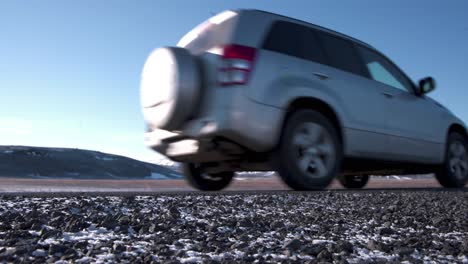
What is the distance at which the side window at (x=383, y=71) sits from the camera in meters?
5.52

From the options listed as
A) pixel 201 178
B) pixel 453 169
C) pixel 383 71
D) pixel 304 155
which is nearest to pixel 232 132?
pixel 304 155

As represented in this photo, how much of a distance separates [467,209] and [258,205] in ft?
4.37

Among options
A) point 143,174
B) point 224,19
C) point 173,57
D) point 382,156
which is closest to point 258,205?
point 173,57

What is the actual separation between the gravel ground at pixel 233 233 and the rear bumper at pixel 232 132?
3.90ft

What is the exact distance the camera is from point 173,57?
4.27 m

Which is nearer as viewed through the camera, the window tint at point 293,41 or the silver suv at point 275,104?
the silver suv at point 275,104

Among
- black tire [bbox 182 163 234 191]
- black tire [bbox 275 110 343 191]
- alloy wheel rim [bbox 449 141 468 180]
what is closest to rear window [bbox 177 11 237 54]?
black tire [bbox 275 110 343 191]

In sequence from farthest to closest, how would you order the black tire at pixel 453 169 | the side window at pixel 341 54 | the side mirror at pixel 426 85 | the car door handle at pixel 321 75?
the black tire at pixel 453 169, the side mirror at pixel 426 85, the side window at pixel 341 54, the car door handle at pixel 321 75

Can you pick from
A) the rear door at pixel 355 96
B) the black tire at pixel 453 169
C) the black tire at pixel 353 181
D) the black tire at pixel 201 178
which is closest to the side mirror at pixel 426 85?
the black tire at pixel 453 169

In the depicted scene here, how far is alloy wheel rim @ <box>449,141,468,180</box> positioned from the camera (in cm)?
637

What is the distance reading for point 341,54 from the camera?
5.21m

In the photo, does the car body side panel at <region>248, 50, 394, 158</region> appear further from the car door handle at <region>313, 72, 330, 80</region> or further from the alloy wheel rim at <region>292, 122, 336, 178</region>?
the alloy wheel rim at <region>292, 122, 336, 178</region>

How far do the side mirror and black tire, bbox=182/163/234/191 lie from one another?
9.16ft

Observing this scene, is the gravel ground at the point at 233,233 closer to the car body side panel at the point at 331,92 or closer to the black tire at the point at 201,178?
the car body side panel at the point at 331,92
